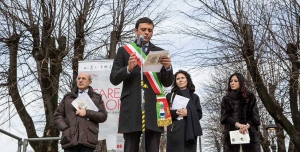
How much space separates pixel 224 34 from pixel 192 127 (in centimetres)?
453

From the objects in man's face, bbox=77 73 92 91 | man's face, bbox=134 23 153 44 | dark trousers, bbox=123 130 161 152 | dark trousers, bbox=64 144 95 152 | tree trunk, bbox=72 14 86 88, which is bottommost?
dark trousers, bbox=64 144 95 152

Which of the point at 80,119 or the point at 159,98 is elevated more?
the point at 159,98

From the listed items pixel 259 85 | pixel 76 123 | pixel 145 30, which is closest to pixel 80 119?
pixel 76 123

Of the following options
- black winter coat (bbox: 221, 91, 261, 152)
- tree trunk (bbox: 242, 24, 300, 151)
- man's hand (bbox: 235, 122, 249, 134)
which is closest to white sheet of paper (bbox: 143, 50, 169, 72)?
man's hand (bbox: 235, 122, 249, 134)

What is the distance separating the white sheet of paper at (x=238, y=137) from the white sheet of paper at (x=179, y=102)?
2.69 ft

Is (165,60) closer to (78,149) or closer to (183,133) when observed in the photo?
(78,149)

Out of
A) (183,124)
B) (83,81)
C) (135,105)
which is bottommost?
(183,124)

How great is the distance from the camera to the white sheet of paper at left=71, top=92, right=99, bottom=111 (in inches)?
204

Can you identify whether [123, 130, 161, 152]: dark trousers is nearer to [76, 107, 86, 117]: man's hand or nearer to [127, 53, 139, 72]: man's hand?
[127, 53, 139, 72]: man's hand

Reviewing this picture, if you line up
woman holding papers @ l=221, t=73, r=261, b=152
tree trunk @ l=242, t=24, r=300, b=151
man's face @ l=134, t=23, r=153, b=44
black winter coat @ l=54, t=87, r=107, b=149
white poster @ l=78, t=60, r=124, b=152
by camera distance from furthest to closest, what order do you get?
tree trunk @ l=242, t=24, r=300, b=151, white poster @ l=78, t=60, r=124, b=152, woman holding papers @ l=221, t=73, r=261, b=152, black winter coat @ l=54, t=87, r=107, b=149, man's face @ l=134, t=23, r=153, b=44

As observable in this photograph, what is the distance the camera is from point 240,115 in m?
6.19

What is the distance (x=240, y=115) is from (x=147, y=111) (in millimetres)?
2728

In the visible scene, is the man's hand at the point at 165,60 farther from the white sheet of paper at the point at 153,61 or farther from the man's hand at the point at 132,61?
the man's hand at the point at 132,61

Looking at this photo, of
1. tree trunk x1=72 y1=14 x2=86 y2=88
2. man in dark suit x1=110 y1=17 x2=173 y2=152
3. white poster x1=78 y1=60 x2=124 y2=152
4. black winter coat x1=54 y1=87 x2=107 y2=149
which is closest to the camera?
man in dark suit x1=110 y1=17 x2=173 y2=152
